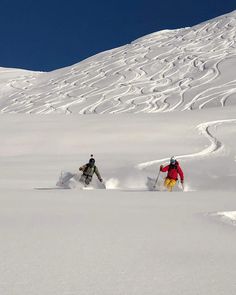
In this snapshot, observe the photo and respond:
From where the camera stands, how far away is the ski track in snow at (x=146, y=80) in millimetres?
43688

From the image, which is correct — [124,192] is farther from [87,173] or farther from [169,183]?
[169,183]

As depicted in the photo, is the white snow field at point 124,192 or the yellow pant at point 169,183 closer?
the white snow field at point 124,192

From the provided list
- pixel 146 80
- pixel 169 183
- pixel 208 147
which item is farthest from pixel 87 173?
pixel 146 80

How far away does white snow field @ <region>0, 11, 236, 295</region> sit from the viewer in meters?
3.97

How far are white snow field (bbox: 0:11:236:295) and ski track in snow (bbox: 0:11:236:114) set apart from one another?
228 mm

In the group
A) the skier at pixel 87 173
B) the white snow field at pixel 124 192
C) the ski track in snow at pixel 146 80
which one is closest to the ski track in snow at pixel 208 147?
the white snow field at pixel 124 192

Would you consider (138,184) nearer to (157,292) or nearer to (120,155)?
(120,155)

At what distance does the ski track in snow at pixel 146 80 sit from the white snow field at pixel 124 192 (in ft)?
0.75

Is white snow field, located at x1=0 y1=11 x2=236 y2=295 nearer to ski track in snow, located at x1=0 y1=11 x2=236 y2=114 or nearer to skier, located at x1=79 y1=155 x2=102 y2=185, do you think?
ski track in snow, located at x1=0 y1=11 x2=236 y2=114

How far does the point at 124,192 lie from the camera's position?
1140 centimetres

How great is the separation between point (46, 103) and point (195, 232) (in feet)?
145

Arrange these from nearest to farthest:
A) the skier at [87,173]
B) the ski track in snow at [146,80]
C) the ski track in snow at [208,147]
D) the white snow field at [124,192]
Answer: the white snow field at [124,192] < the skier at [87,173] < the ski track in snow at [208,147] < the ski track in snow at [146,80]

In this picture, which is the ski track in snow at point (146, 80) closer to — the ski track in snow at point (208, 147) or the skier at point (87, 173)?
the ski track in snow at point (208, 147)

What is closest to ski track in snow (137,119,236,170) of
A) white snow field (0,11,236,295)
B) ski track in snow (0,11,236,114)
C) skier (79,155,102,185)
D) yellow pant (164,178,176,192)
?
white snow field (0,11,236,295)
